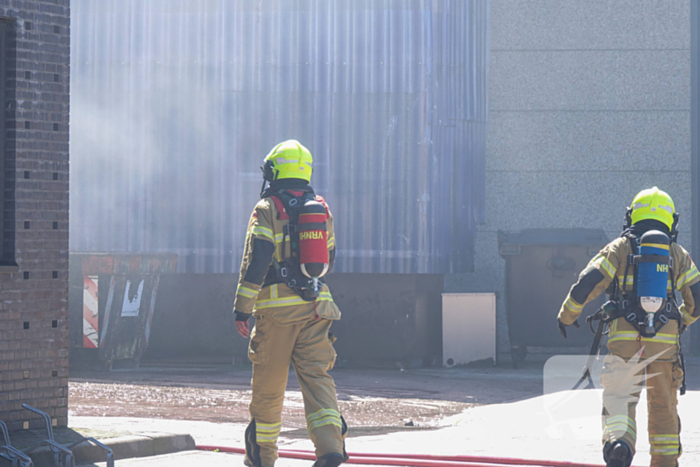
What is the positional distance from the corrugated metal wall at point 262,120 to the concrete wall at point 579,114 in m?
1.68

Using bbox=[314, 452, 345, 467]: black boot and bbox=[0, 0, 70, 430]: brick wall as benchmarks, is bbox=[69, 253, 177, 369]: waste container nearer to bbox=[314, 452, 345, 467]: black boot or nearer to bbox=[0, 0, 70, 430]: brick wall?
bbox=[0, 0, 70, 430]: brick wall

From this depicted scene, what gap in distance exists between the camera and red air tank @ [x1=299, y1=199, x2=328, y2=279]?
523 centimetres

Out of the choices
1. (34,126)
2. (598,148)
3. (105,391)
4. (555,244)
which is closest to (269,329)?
(34,126)

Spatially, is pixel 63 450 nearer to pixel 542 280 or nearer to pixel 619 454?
pixel 619 454

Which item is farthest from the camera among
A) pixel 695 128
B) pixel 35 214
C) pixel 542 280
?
pixel 695 128

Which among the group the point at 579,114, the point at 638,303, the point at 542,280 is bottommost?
the point at 542,280

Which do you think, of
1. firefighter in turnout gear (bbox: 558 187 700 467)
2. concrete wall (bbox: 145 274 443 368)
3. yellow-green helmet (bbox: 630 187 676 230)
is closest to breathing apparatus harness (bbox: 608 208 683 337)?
firefighter in turnout gear (bbox: 558 187 700 467)

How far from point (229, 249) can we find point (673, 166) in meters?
6.90

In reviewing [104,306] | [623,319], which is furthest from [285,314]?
[104,306]

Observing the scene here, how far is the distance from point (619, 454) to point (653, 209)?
1.40 m

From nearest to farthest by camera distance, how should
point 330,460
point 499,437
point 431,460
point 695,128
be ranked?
1. point 330,460
2. point 431,460
3. point 499,437
4. point 695,128

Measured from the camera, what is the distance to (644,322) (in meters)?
5.30

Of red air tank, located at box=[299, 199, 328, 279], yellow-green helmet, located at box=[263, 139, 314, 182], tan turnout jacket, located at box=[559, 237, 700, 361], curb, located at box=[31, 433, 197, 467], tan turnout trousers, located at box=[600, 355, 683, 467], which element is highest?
yellow-green helmet, located at box=[263, 139, 314, 182]

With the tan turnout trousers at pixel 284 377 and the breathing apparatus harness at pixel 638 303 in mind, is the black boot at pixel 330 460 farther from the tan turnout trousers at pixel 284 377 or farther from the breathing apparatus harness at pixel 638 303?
the breathing apparatus harness at pixel 638 303
